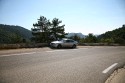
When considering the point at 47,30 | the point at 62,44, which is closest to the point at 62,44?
the point at 62,44

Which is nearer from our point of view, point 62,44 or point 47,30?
point 62,44

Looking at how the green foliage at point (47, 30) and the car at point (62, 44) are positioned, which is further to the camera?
the green foliage at point (47, 30)

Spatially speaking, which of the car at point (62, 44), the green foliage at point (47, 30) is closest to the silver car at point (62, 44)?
the car at point (62, 44)

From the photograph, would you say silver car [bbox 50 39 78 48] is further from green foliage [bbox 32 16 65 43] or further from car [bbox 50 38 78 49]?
green foliage [bbox 32 16 65 43]

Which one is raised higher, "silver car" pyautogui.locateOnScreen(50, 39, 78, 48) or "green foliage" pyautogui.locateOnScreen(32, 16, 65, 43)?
"green foliage" pyautogui.locateOnScreen(32, 16, 65, 43)

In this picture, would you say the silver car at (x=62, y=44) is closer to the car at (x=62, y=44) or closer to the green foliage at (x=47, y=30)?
the car at (x=62, y=44)

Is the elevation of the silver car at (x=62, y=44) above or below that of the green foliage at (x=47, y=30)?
below

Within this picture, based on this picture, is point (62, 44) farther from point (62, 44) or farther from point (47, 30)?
point (47, 30)

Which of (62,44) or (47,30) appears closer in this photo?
(62,44)

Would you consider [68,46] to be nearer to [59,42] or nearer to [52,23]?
[59,42]

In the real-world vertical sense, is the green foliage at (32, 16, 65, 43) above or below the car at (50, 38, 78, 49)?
above

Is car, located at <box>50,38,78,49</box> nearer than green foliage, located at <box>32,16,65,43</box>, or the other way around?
car, located at <box>50,38,78,49</box>

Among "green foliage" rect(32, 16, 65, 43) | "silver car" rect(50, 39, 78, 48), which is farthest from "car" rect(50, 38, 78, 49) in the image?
"green foliage" rect(32, 16, 65, 43)

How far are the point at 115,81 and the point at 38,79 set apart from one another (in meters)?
3.13
